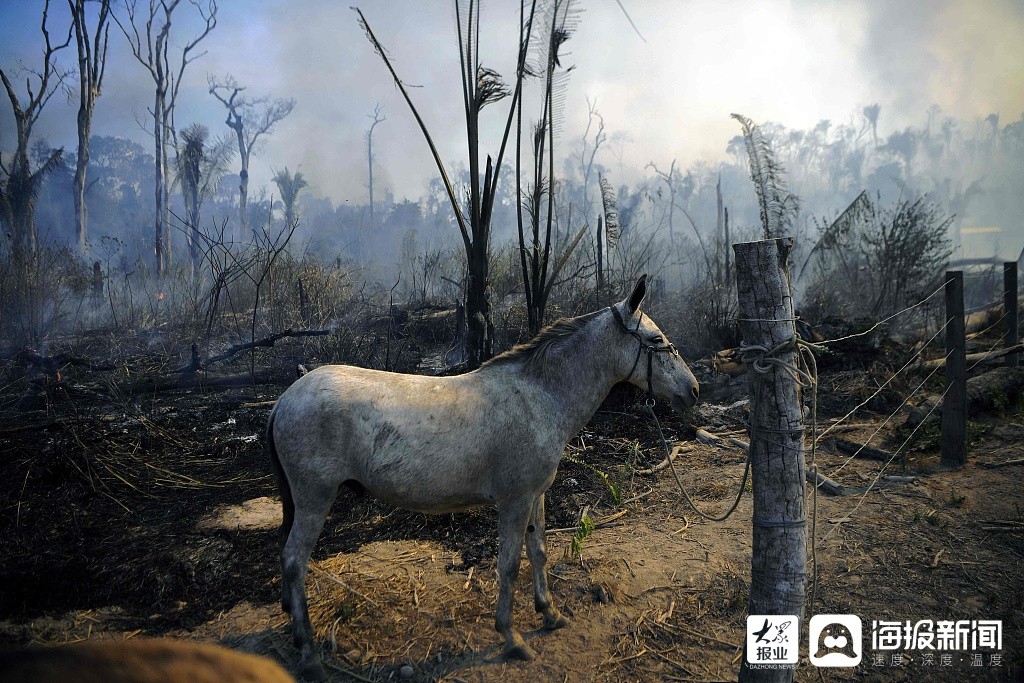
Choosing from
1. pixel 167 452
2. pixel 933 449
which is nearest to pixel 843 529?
pixel 933 449

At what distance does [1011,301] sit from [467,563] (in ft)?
24.8

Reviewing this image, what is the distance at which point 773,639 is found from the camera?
7.59ft

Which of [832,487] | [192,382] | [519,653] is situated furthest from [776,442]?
[192,382]

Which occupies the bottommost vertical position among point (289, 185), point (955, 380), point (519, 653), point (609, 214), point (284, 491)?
point (519, 653)

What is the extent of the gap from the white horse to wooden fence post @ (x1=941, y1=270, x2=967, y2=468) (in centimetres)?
325

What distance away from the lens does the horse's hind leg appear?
9.68ft

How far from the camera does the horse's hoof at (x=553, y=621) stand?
3.26 m

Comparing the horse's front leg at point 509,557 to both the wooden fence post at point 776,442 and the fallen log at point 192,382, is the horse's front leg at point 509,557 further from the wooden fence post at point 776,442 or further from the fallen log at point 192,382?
the fallen log at point 192,382

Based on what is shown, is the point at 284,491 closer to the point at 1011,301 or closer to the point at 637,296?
the point at 637,296

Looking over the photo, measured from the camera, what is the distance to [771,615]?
234 centimetres

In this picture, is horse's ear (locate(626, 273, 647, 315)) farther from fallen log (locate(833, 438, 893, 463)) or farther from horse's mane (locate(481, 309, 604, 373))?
fallen log (locate(833, 438, 893, 463))

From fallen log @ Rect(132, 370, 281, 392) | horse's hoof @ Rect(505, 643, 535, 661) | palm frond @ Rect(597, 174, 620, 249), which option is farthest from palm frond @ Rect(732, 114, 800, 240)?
fallen log @ Rect(132, 370, 281, 392)

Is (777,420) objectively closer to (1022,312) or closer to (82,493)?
(82,493)

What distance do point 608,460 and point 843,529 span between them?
2.27 metres
